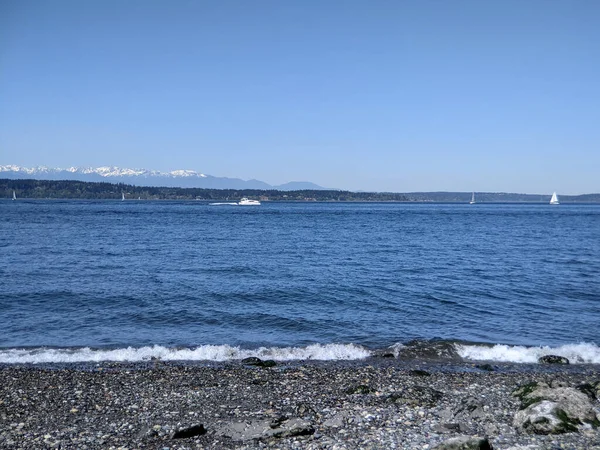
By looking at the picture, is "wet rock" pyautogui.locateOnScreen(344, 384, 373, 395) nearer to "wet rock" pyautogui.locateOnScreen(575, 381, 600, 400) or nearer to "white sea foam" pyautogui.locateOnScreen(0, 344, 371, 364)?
"white sea foam" pyautogui.locateOnScreen(0, 344, 371, 364)

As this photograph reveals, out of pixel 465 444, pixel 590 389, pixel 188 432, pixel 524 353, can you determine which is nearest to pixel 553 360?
pixel 524 353

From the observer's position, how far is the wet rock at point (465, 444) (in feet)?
33.2

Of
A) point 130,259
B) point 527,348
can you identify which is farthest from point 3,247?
point 527,348

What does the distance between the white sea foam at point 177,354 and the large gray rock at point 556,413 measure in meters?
7.58

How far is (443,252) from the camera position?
55156 millimetres

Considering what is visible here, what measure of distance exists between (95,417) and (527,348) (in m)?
15.5

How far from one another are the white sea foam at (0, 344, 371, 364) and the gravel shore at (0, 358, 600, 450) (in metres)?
1.06

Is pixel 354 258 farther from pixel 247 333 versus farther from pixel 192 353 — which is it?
pixel 192 353

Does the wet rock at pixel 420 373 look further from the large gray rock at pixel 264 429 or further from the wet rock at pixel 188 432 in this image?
the wet rock at pixel 188 432

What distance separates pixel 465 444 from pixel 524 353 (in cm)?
1043

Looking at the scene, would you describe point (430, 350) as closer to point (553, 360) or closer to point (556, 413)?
point (553, 360)

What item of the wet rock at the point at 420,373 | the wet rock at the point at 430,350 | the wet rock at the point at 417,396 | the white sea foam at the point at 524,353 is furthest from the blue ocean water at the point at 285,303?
the wet rock at the point at 417,396

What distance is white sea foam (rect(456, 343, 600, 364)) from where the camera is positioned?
19.0 metres

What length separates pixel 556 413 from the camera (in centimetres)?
1177
